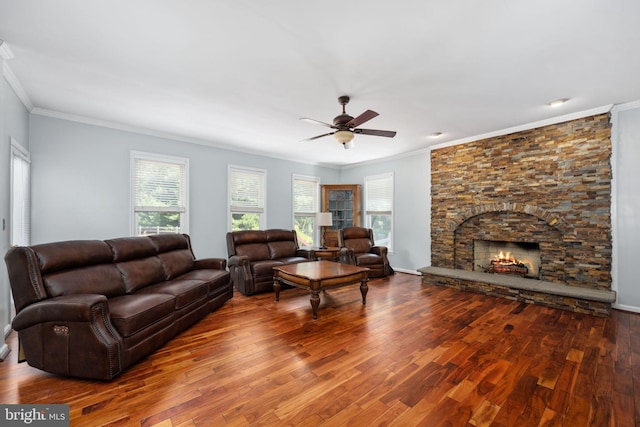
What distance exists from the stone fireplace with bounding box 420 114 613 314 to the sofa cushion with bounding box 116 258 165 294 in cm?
448

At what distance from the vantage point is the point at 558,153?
413 centimetres

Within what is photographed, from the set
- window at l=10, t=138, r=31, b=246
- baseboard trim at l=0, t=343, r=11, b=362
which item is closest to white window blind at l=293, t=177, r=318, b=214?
window at l=10, t=138, r=31, b=246

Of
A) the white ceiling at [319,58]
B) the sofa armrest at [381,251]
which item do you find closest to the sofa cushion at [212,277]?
the white ceiling at [319,58]

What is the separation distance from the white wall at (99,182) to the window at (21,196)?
0.34ft

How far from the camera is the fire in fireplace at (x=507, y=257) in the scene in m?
4.60

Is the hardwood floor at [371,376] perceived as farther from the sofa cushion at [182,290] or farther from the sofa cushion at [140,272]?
the sofa cushion at [140,272]

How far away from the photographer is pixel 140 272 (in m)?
3.20

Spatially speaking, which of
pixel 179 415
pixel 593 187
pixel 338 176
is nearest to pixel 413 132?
pixel 593 187

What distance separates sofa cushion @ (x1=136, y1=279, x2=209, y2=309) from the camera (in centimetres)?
293

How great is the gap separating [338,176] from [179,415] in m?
6.63

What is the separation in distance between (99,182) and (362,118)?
13.4ft

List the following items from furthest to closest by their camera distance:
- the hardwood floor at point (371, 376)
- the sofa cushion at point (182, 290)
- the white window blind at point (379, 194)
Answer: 1. the white window blind at point (379, 194)
2. the sofa cushion at point (182, 290)
3. the hardwood floor at point (371, 376)

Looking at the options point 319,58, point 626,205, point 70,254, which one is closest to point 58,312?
point 70,254

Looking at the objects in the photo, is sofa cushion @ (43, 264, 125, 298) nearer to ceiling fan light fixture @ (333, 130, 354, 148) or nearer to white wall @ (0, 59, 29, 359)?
white wall @ (0, 59, 29, 359)
